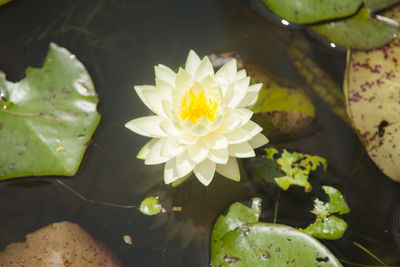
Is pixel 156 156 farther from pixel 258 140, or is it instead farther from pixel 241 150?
pixel 258 140

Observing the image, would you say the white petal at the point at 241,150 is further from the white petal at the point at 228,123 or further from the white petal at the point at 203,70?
the white petal at the point at 203,70

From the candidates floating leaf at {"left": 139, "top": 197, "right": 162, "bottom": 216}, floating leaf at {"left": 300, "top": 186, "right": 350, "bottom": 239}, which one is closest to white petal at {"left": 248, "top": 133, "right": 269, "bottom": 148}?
floating leaf at {"left": 300, "top": 186, "right": 350, "bottom": 239}

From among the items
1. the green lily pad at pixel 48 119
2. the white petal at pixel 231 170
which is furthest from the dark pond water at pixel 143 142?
the white petal at pixel 231 170

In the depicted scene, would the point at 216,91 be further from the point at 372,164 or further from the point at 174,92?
the point at 372,164

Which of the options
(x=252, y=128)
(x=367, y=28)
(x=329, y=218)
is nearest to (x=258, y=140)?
(x=252, y=128)

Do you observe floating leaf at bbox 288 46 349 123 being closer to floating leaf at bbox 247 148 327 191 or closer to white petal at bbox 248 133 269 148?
floating leaf at bbox 247 148 327 191
